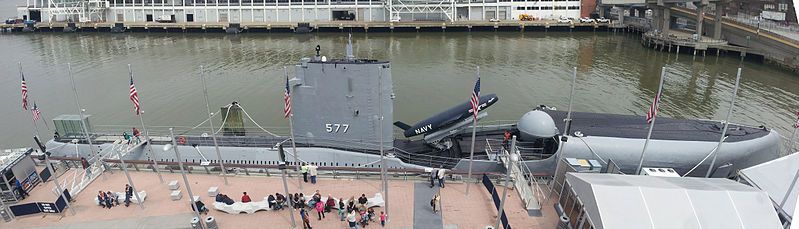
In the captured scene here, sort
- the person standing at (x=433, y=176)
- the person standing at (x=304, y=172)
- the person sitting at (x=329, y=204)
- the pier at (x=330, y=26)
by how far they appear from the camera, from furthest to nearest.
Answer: the pier at (x=330, y=26)
the person standing at (x=304, y=172)
the person standing at (x=433, y=176)
the person sitting at (x=329, y=204)

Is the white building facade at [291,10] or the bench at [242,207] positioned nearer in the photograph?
the bench at [242,207]

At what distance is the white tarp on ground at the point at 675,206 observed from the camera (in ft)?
31.6

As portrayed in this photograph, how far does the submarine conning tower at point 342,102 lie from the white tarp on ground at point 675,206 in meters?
9.02

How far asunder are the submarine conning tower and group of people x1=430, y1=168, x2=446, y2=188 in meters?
3.15

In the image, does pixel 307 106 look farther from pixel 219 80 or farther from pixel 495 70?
pixel 495 70

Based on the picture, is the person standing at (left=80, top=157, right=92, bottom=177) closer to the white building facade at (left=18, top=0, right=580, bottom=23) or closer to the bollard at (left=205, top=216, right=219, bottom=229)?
the bollard at (left=205, top=216, right=219, bottom=229)

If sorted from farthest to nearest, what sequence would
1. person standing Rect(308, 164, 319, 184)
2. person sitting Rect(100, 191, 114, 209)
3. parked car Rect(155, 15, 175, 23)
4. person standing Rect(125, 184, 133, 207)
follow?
parked car Rect(155, 15, 175, 23)
person standing Rect(308, 164, 319, 184)
person standing Rect(125, 184, 133, 207)
person sitting Rect(100, 191, 114, 209)

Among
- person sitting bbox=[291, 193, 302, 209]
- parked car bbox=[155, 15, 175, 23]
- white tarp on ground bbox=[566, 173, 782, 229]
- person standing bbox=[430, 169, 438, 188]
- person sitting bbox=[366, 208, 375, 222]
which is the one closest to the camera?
white tarp on ground bbox=[566, 173, 782, 229]

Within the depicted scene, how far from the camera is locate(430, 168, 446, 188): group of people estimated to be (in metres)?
15.3

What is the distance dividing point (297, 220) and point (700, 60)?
173ft

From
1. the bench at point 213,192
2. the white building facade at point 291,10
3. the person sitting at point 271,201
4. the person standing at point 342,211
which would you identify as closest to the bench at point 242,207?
the person sitting at point 271,201

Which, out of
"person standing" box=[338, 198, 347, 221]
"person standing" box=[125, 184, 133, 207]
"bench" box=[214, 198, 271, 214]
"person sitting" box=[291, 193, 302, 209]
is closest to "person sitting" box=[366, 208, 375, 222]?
"person standing" box=[338, 198, 347, 221]

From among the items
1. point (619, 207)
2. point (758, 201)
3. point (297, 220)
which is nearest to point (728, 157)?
point (758, 201)

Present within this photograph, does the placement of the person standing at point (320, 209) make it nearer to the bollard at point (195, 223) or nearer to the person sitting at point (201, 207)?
the bollard at point (195, 223)
